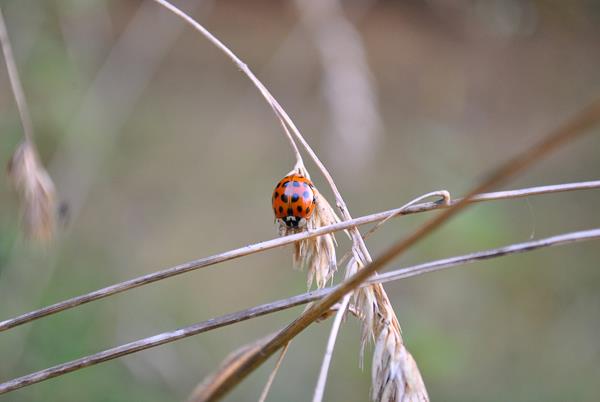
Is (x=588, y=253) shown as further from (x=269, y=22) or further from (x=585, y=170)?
(x=269, y=22)

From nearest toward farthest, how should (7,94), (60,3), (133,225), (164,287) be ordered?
(60,3)
(7,94)
(164,287)
(133,225)

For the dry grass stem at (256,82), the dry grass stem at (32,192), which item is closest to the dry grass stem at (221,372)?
the dry grass stem at (256,82)

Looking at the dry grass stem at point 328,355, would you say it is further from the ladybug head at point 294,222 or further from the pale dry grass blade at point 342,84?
the pale dry grass blade at point 342,84

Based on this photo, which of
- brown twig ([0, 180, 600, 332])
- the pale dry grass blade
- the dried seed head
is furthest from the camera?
the pale dry grass blade

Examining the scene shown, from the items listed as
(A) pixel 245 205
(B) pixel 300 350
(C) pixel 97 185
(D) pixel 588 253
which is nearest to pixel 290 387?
(B) pixel 300 350

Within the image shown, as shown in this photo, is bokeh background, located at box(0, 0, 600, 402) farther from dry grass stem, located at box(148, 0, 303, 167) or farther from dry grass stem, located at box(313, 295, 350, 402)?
dry grass stem, located at box(313, 295, 350, 402)

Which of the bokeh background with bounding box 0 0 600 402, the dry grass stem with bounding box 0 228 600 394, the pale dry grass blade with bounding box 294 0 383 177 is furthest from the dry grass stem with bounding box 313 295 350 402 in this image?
the bokeh background with bounding box 0 0 600 402
